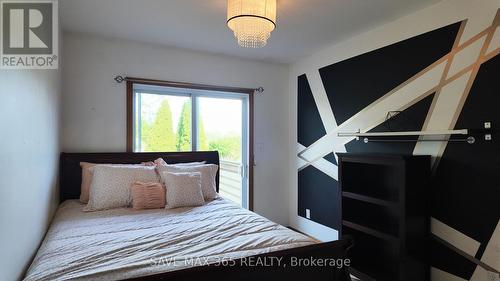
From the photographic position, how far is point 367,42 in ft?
9.39

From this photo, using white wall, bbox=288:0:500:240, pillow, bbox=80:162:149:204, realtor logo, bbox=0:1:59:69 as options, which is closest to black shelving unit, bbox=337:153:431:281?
white wall, bbox=288:0:500:240

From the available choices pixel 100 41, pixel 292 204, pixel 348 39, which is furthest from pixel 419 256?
pixel 100 41

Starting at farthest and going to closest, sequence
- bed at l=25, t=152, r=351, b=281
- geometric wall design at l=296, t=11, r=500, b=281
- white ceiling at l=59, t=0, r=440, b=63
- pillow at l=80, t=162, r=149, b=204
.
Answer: pillow at l=80, t=162, r=149, b=204 → white ceiling at l=59, t=0, r=440, b=63 → geometric wall design at l=296, t=11, r=500, b=281 → bed at l=25, t=152, r=351, b=281

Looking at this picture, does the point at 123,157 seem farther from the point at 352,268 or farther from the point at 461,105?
the point at 461,105

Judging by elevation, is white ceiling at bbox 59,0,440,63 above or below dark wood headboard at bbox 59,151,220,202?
above

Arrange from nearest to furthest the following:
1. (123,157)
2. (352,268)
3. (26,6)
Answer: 1. (26,6)
2. (352,268)
3. (123,157)

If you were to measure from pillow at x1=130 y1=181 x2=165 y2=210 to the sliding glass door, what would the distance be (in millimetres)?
821

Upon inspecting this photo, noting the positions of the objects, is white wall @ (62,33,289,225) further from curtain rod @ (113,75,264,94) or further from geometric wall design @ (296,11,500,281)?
geometric wall design @ (296,11,500,281)

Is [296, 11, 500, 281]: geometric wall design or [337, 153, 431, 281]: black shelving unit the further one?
[337, 153, 431, 281]: black shelving unit

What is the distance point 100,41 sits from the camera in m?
2.96

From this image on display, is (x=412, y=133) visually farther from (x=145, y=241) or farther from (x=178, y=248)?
(x=145, y=241)

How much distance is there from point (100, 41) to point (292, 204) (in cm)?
310

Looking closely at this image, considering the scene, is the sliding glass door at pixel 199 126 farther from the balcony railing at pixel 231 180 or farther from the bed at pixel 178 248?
the bed at pixel 178 248

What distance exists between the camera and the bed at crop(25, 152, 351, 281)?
1.22 metres
